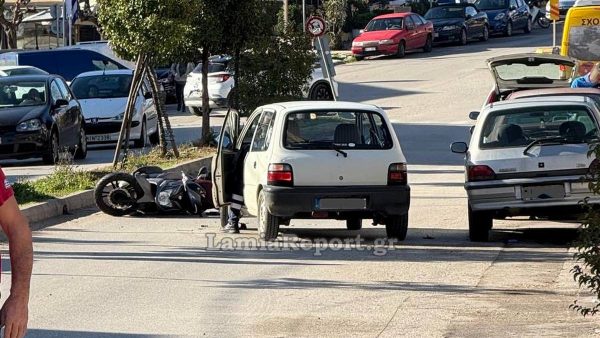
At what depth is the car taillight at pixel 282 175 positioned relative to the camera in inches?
528

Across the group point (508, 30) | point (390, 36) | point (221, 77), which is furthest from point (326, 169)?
point (508, 30)

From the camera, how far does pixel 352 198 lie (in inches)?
527

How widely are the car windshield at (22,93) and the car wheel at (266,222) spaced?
11120 mm

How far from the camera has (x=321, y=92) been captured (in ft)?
103

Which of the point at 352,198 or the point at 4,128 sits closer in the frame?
the point at 352,198

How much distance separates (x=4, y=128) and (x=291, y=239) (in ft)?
33.5

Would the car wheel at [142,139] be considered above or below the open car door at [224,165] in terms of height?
below

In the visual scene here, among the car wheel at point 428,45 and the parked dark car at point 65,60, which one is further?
the car wheel at point 428,45

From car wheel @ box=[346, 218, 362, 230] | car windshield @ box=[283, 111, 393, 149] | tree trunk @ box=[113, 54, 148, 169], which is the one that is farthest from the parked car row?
car windshield @ box=[283, 111, 393, 149]

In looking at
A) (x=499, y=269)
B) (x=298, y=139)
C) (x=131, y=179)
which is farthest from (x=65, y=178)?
(x=499, y=269)

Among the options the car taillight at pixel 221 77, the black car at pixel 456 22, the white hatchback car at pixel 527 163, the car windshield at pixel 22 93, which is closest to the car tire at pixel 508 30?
the black car at pixel 456 22

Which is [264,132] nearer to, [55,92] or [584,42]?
[55,92]

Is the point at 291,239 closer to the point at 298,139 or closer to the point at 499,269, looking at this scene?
the point at 298,139

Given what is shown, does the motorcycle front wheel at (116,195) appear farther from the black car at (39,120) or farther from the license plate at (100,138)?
the license plate at (100,138)
